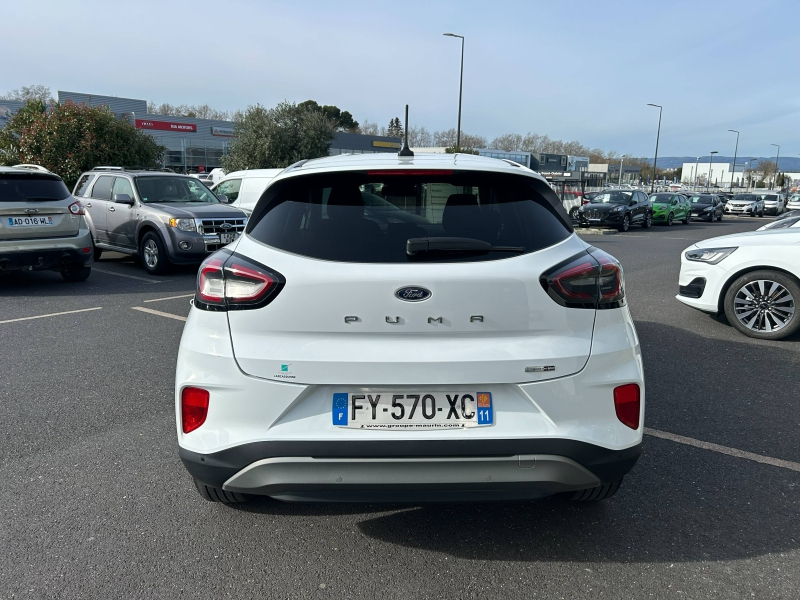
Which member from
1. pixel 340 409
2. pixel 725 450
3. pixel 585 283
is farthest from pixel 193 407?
pixel 725 450

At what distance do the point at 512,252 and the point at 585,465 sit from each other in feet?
2.94

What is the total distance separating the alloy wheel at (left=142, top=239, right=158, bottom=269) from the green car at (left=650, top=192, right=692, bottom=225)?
2625cm

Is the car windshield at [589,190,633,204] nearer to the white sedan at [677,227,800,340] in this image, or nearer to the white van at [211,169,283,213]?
the white van at [211,169,283,213]

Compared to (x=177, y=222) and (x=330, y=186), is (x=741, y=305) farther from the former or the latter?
(x=177, y=222)

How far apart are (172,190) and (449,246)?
10441 mm

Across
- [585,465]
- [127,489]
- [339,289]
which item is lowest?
[127,489]

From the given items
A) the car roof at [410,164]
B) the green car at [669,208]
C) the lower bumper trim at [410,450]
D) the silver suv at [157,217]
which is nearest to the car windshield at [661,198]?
the green car at [669,208]

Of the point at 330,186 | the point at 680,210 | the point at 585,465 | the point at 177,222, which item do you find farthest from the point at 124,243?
the point at 680,210

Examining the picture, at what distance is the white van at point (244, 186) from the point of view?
46.1ft

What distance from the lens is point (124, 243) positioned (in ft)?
38.4

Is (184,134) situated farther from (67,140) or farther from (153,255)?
(153,255)

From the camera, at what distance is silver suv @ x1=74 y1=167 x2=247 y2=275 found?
10.7 m

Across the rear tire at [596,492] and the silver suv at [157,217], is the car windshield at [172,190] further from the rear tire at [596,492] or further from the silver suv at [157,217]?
the rear tire at [596,492]

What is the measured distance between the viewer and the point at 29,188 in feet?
30.5
